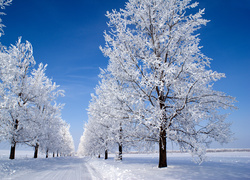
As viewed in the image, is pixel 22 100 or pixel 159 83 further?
pixel 22 100

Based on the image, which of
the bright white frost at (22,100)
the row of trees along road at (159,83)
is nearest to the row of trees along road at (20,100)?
the bright white frost at (22,100)

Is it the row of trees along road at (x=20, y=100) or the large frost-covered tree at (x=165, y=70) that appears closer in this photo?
the large frost-covered tree at (x=165, y=70)

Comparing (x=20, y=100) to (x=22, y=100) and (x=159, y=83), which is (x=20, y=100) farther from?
(x=159, y=83)

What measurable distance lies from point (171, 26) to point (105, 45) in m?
3.68

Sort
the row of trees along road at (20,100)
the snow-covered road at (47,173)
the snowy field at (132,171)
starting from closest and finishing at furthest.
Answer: the snowy field at (132,171)
the snow-covered road at (47,173)
the row of trees along road at (20,100)

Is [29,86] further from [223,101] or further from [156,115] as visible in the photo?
[223,101]

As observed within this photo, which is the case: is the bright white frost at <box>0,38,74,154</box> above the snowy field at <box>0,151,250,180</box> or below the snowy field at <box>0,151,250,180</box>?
above

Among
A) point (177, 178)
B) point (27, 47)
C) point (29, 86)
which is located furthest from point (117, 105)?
point (27, 47)

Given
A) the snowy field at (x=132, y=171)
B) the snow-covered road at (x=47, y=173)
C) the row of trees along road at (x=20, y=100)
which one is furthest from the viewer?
the row of trees along road at (x=20, y=100)

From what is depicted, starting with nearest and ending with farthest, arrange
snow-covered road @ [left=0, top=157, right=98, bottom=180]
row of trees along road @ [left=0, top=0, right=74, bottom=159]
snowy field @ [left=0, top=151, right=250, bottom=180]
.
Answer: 1. snowy field @ [left=0, top=151, right=250, bottom=180]
2. snow-covered road @ [left=0, top=157, right=98, bottom=180]
3. row of trees along road @ [left=0, top=0, right=74, bottom=159]

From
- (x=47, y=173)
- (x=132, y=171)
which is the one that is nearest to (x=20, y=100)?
(x=47, y=173)

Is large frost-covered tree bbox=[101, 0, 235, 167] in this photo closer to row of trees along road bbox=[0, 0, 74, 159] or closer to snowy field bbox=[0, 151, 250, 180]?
snowy field bbox=[0, 151, 250, 180]

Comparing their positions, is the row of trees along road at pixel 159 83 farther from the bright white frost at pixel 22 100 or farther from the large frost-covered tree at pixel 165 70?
the bright white frost at pixel 22 100

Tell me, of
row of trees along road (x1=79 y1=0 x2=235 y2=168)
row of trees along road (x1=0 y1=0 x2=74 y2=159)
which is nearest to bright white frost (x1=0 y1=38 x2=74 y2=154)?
row of trees along road (x1=0 y1=0 x2=74 y2=159)
